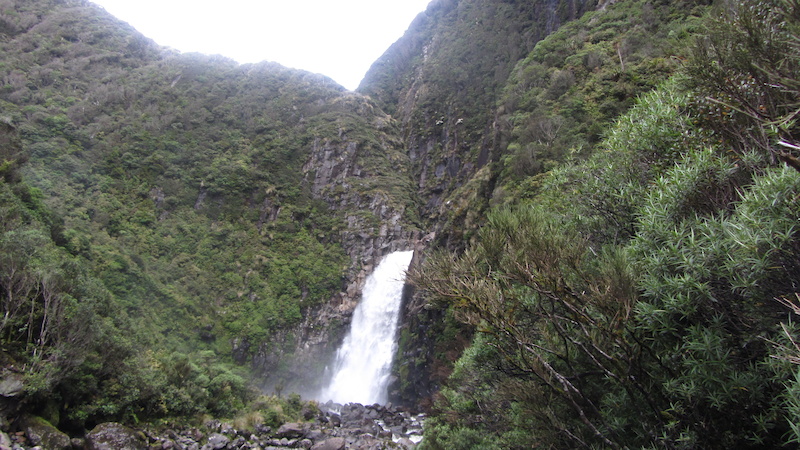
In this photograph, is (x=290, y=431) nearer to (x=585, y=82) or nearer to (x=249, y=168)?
(x=585, y=82)

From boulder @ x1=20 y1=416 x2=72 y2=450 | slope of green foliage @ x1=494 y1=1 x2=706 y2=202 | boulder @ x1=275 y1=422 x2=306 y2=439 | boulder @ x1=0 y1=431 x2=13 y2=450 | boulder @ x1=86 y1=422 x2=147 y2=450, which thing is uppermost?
slope of green foliage @ x1=494 y1=1 x2=706 y2=202

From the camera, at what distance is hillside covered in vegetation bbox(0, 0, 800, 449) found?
14.4ft

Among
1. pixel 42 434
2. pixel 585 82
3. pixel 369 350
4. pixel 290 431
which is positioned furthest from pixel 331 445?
pixel 585 82

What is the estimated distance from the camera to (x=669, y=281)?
13.8ft

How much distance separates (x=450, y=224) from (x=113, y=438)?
76.8 feet

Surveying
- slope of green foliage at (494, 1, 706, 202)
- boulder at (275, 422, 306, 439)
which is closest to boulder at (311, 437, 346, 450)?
boulder at (275, 422, 306, 439)

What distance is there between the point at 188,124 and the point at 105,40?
29.1m

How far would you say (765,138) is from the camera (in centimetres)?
494

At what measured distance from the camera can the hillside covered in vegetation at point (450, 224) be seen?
4.40m

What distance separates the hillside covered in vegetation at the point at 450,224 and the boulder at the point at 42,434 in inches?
24.5

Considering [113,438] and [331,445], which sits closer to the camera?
[113,438]

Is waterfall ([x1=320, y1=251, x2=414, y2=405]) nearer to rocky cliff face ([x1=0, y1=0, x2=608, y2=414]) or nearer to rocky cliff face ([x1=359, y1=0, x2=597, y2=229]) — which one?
rocky cliff face ([x1=0, y1=0, x2=608, y2=414])

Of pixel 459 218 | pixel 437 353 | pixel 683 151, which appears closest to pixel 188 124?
pixel 459 218

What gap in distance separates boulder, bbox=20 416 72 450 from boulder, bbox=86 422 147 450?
0.97 metres
